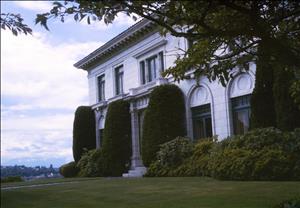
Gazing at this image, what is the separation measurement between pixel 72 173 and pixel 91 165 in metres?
4.49

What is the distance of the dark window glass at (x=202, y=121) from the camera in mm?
28656

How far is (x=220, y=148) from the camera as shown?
2131 cm

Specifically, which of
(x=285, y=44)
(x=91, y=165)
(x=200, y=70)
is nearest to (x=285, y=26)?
(x=285, y=44)

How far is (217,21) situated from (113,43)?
29.4m

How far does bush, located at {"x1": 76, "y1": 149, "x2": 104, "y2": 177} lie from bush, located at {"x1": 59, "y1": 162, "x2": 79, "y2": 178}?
5.29 ft

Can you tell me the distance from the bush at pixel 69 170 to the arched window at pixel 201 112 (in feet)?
40.8

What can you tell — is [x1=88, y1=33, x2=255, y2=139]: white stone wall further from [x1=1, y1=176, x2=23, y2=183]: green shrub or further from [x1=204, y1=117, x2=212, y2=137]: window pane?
[x1=1, y1=176, x2=23, y2=183]: green shrub

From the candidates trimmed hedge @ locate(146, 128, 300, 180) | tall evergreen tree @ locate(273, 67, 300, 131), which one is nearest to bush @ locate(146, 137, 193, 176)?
trimmed hedge @ locate(146, 128, 300, 180)

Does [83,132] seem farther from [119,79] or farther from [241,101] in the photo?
[241,101]

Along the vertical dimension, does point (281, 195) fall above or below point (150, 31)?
below

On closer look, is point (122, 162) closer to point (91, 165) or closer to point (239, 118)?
point (91, 165)

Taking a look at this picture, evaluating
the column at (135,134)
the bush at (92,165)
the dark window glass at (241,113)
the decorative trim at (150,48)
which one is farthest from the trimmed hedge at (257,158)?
the bush at (92,165)

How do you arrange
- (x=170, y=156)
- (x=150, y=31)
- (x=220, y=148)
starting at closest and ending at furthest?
(x=220, y=148) → (x=170, y=156) → (x=150, y=31)

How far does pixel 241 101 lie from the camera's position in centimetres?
2606
